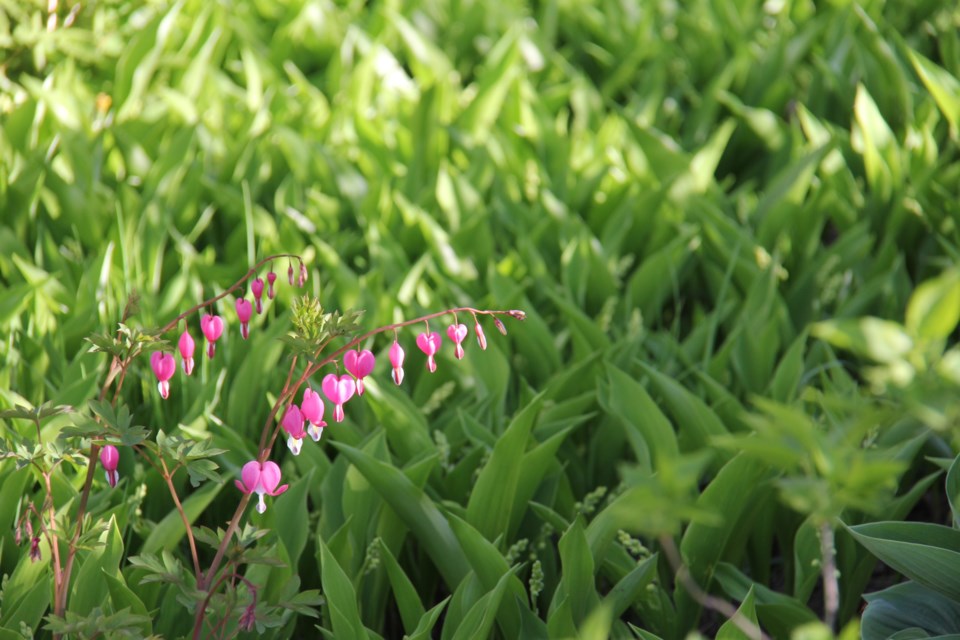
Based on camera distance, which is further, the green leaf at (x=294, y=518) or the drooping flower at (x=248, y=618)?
the green leaf at (x=294, y=518)

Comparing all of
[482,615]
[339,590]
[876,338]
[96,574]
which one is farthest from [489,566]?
[876,338]

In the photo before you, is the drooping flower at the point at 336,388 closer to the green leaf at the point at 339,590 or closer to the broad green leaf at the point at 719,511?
the green leaf at the point at 339,590

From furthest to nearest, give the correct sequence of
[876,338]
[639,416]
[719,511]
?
[639,416]
[719,511]
[876,338]

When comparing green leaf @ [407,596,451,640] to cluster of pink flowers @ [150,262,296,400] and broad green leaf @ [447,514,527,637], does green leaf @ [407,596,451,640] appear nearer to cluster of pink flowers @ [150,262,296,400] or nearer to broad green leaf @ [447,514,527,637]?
broad green leaf @ [447,514,527,637]

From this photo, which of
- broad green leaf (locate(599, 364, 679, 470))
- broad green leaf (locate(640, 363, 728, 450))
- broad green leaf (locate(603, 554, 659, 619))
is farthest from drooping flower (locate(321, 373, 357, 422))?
broad green leaf (locate(640, 363, 728, 450))

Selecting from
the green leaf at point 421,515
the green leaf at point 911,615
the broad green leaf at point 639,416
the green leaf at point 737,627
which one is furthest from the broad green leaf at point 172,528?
the green leaf at point 911,615

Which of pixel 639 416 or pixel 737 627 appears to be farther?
pixel 639 416

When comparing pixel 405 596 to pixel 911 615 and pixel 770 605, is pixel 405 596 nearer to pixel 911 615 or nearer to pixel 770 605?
pixel 770 605

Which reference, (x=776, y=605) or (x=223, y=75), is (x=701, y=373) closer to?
(x=776, y=605)
